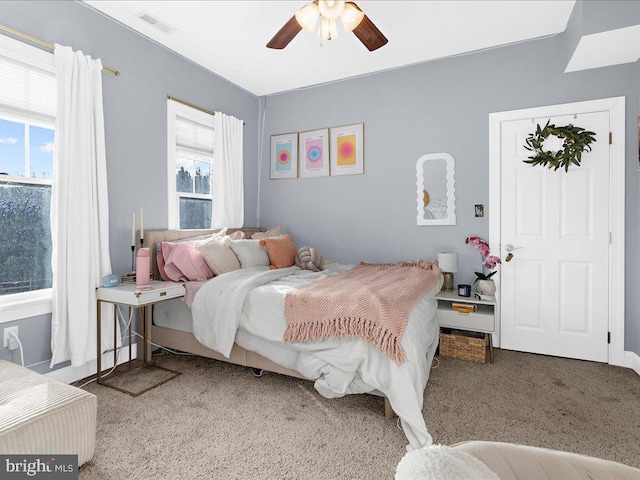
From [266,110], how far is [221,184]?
4.32ft

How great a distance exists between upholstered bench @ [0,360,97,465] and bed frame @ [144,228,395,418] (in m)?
1.00

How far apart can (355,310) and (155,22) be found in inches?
111

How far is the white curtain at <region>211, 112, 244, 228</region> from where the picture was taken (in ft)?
12.8

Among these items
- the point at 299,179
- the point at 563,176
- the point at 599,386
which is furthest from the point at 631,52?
the point at 299,179

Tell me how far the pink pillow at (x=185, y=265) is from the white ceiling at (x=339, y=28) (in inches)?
73.2

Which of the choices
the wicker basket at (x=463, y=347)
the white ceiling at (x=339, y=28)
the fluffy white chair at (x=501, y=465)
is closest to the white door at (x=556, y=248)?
Result: the wicker basket at (x=463, y=347)

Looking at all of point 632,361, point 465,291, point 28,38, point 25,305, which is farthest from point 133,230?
point 632,361

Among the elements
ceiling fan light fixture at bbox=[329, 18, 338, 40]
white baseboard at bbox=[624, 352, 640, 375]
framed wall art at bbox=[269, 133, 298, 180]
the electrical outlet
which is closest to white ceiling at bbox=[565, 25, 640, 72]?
ceiling fan light fixture at bbox=[329, 18, 338, 40]

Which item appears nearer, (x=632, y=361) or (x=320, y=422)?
(x=320, y=422)

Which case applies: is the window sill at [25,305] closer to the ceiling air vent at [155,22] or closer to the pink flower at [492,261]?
the ceiling air vent at [155,22]

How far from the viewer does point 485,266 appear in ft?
10.8

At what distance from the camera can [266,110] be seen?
4578 millimetres

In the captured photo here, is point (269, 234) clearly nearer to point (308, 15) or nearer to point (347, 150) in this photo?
point (347, 150)

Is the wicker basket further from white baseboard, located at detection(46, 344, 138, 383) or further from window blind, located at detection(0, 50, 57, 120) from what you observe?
window blind, located at detection(0, 50, 57, 120)
